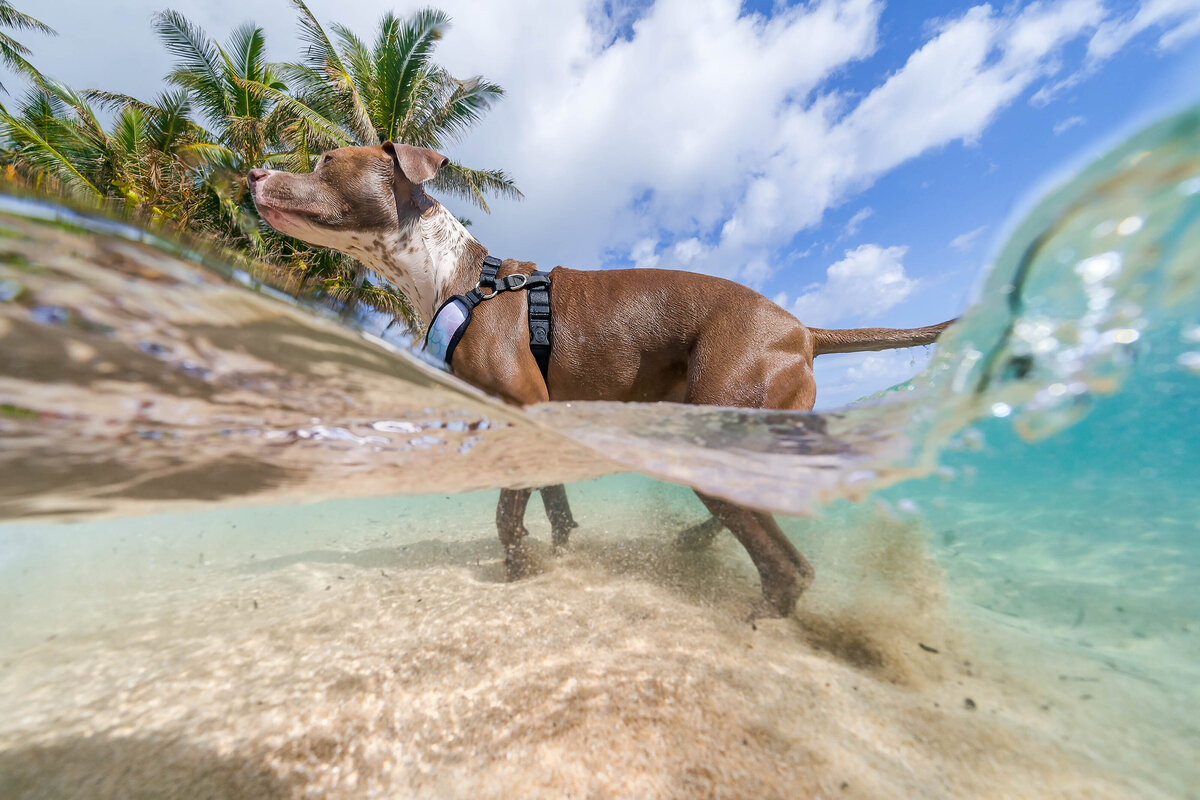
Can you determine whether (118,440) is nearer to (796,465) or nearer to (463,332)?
(463,332)

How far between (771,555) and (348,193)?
11.9 feet

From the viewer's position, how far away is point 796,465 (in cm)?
215

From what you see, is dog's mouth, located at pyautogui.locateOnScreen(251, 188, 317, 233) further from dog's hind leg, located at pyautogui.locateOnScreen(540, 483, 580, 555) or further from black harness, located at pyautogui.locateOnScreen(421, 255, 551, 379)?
dog's hind leg, located at pyautogui.locateOnScreen(540, 483, 580, 555)

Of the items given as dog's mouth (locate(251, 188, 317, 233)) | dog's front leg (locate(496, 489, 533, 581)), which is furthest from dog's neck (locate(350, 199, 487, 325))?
dog's front leg (locate(496, 489, 533, 581))

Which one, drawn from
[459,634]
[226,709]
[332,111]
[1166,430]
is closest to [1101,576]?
[1166,430]

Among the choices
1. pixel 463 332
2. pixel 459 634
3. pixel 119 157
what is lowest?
pixel 459 634

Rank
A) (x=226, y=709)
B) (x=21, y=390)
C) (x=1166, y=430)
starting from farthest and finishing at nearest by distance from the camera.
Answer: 1. (x=1166, y=430)
2. (x=226, y=709)
3. (x=21, y=390)

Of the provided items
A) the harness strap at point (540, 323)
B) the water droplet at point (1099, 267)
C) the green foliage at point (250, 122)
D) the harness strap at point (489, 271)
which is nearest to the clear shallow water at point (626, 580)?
the water droplet at point (1099, 267)

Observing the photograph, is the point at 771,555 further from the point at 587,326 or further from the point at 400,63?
the point at 400,63

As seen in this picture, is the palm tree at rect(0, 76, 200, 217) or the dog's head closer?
the dog's head

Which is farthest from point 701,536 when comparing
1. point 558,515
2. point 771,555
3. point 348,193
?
point 348,193

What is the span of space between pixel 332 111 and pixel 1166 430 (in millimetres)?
20447

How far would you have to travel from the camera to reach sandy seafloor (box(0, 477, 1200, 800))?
1.61m

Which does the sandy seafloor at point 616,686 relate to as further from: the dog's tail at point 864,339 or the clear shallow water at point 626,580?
the dog's tail at point 864,339
